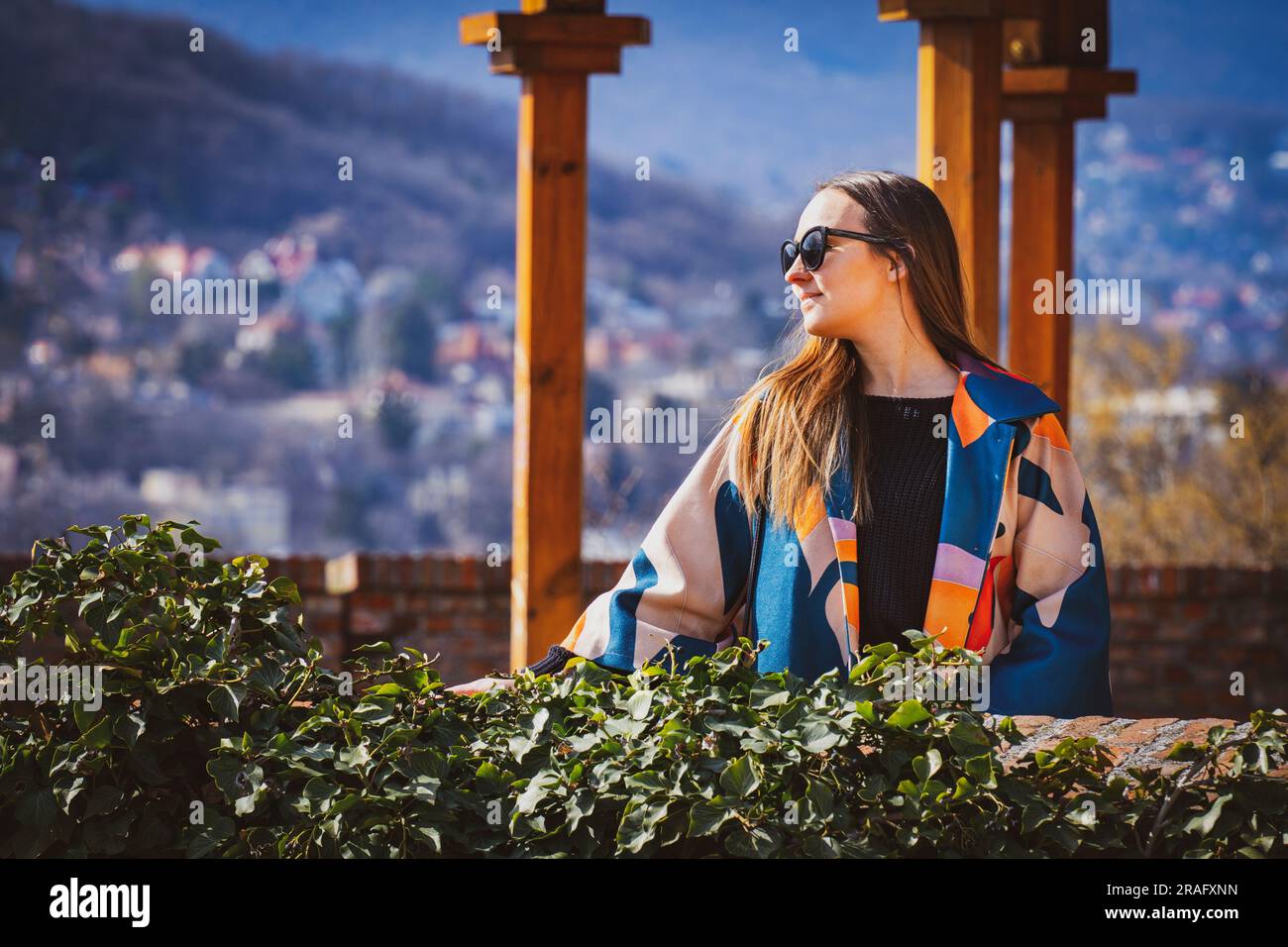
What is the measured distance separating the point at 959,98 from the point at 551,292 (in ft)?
3.66

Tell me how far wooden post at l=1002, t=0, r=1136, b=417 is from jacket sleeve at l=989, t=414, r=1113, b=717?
3.04 m

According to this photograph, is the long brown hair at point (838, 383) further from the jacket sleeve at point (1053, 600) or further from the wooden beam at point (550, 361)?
the wooden beam at point (550, 361)

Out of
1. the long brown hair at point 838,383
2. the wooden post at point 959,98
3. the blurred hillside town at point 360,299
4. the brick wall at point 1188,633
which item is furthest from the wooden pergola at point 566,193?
the blurred hillside town at point 360,299

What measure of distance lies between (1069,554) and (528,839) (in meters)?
0.90

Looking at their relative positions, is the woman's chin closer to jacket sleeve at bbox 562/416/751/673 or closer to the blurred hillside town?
jacket sleeve at bbox 562/416/751/673

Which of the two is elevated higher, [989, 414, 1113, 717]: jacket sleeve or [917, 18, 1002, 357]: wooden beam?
[917, 18, 1002, 357]: wooden beam

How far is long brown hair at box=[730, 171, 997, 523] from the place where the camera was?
2240mm

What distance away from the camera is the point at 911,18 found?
12.8 feet

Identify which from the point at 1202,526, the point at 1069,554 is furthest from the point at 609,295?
the point at 1069,554

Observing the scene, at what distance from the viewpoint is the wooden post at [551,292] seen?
12.7ft

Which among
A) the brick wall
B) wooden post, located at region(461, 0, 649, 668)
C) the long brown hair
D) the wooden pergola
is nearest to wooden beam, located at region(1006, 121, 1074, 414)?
the wooden pergola

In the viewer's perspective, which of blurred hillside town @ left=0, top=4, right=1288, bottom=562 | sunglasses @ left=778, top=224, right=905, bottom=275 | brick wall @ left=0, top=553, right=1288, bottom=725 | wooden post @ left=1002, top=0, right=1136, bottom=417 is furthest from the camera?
blurred hillside town @ left=0, top=4, right=1288, bottom=562

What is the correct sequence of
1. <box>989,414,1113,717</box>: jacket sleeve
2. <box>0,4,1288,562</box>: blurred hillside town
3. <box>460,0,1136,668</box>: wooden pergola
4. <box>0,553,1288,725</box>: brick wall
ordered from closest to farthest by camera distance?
1. <box>989,414,1113,717</box>: jacket sleeve
2. <box>460,0,1136,668</box>: wooden pergola
3. <box>0,553,1288,725</box>: brick wall
4. <box>0,4,1288,562</box>: blurred hillside town
